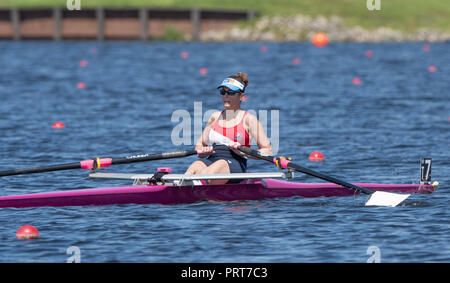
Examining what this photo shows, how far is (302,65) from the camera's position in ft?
152

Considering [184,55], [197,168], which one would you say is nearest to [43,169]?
[197,168]

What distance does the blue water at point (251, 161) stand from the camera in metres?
11.2

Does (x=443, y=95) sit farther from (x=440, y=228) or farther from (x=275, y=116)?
(x=440, y=228)

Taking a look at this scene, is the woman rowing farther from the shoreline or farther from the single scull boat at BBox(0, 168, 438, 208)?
the shoreline

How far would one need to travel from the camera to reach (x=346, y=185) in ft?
45.1

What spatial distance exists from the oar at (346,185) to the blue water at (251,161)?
0.59 feet

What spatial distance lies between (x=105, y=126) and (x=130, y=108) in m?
4.28

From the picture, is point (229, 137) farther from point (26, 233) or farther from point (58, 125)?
point (58, 125)

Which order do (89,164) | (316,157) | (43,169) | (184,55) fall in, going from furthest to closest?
(184,55)
(316,157)
(89,164)
(43,169)

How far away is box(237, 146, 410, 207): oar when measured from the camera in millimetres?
13453

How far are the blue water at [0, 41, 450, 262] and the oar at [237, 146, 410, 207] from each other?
0.59 feet

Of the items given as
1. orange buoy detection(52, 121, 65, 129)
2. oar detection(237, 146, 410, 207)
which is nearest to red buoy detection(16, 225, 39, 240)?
oar detection(237, 146, 410, 207)

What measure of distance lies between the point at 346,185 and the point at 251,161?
16.6 feet
